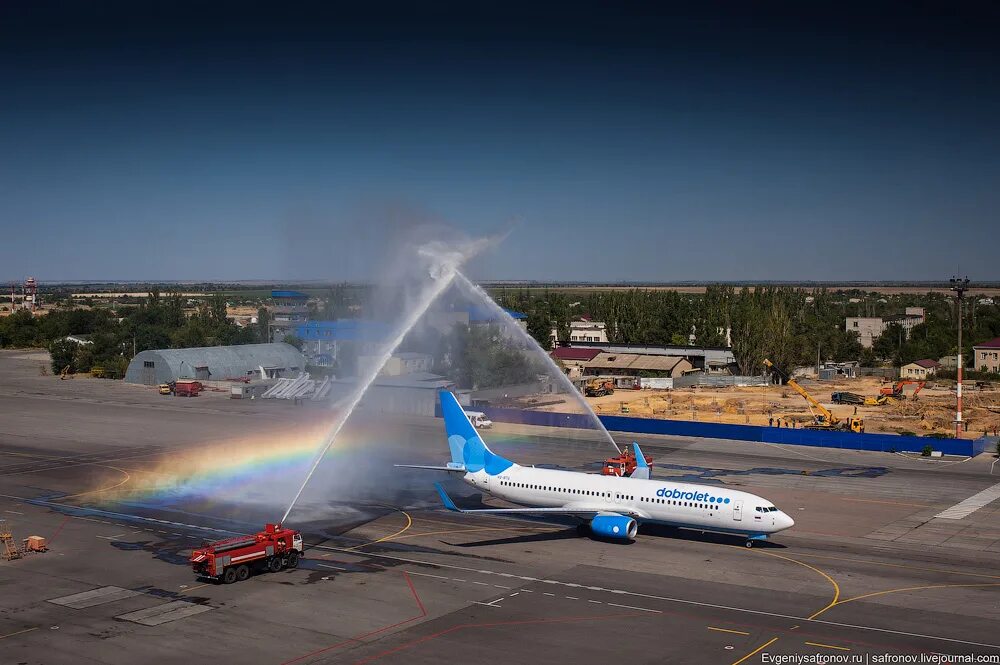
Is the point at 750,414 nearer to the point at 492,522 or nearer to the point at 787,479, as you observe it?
the point at 787,479

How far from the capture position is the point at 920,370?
169875 mm

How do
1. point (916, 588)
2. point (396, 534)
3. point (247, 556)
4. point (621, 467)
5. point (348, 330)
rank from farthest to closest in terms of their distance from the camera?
point (348, 330) → point (621, 467) → point (396, 534) → point (247, 556) → point (916, 588)

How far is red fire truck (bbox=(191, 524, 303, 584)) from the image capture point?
47.8 meters

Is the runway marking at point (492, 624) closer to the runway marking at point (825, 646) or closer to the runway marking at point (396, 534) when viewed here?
the runway marking at point (825, 646)

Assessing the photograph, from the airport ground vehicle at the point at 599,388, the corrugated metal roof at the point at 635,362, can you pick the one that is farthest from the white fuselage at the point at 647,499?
the corrugated metal roof at the point at 635,362

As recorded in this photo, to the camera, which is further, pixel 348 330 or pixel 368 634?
pixel 348 330

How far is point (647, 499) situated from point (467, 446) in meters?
13.7

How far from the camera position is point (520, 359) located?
138 metres

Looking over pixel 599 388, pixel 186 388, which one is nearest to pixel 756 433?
pixel 599 388

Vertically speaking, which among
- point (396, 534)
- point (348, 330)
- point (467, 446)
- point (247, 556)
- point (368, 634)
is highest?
point (348, 330)

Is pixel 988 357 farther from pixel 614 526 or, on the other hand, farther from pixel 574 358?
pixel 614 526

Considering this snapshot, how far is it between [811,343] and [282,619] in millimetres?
169413

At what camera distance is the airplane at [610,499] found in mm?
55500

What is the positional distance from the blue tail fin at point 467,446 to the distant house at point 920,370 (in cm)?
13092
